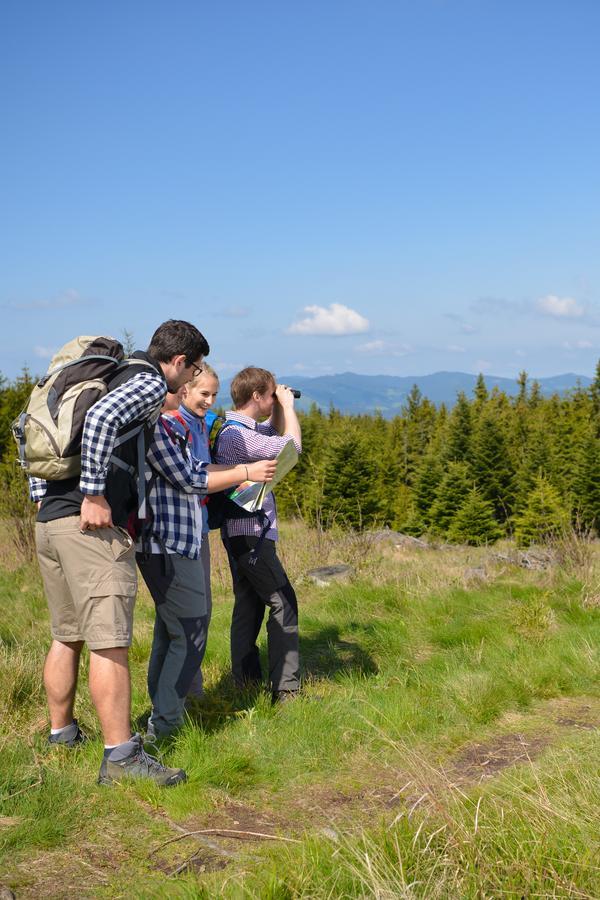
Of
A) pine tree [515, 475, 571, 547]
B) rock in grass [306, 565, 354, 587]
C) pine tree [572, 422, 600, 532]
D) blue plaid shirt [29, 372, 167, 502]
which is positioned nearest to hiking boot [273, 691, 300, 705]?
blue plaid shirt [29, 372, 167, 502]

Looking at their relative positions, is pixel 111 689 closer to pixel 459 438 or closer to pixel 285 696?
pixel 285 696

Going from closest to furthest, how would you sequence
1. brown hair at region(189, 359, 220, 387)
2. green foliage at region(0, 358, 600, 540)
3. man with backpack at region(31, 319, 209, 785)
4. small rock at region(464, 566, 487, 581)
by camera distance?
man with backpack at region(31, 319, 209, 785) < brown hair at region(189, 359, 220, 387) < small rock at region(464, 566, 487, 581) < green foliage at region(0, 358, 600, 540)

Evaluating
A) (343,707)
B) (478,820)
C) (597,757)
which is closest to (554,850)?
(478,820)

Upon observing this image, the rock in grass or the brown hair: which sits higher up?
the brown hair

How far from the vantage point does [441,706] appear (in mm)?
4129

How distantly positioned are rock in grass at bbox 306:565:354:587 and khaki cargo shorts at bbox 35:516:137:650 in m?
4.51

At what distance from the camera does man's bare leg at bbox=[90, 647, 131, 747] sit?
306 centimetres

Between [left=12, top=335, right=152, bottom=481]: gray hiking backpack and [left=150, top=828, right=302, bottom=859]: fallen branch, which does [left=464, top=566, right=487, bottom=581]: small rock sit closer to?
[left=150, top=828, right=302, bottom=859]: fallen branch

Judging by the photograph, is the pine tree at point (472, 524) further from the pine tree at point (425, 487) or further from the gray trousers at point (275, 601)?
the gray trousers at point (275, 601)

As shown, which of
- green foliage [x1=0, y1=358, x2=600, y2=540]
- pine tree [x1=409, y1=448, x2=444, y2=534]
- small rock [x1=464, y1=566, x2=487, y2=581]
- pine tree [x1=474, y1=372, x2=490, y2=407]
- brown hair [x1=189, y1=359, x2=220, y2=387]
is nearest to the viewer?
brown hair [x1=189, y1=359, x2=220, y2=387]

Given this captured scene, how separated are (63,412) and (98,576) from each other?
67 cm

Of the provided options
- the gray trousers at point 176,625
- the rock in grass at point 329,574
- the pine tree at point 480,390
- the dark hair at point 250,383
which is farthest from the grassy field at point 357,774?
the pine tree at point 480,390

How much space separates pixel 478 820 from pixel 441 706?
1799 mm

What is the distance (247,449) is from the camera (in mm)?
4066
